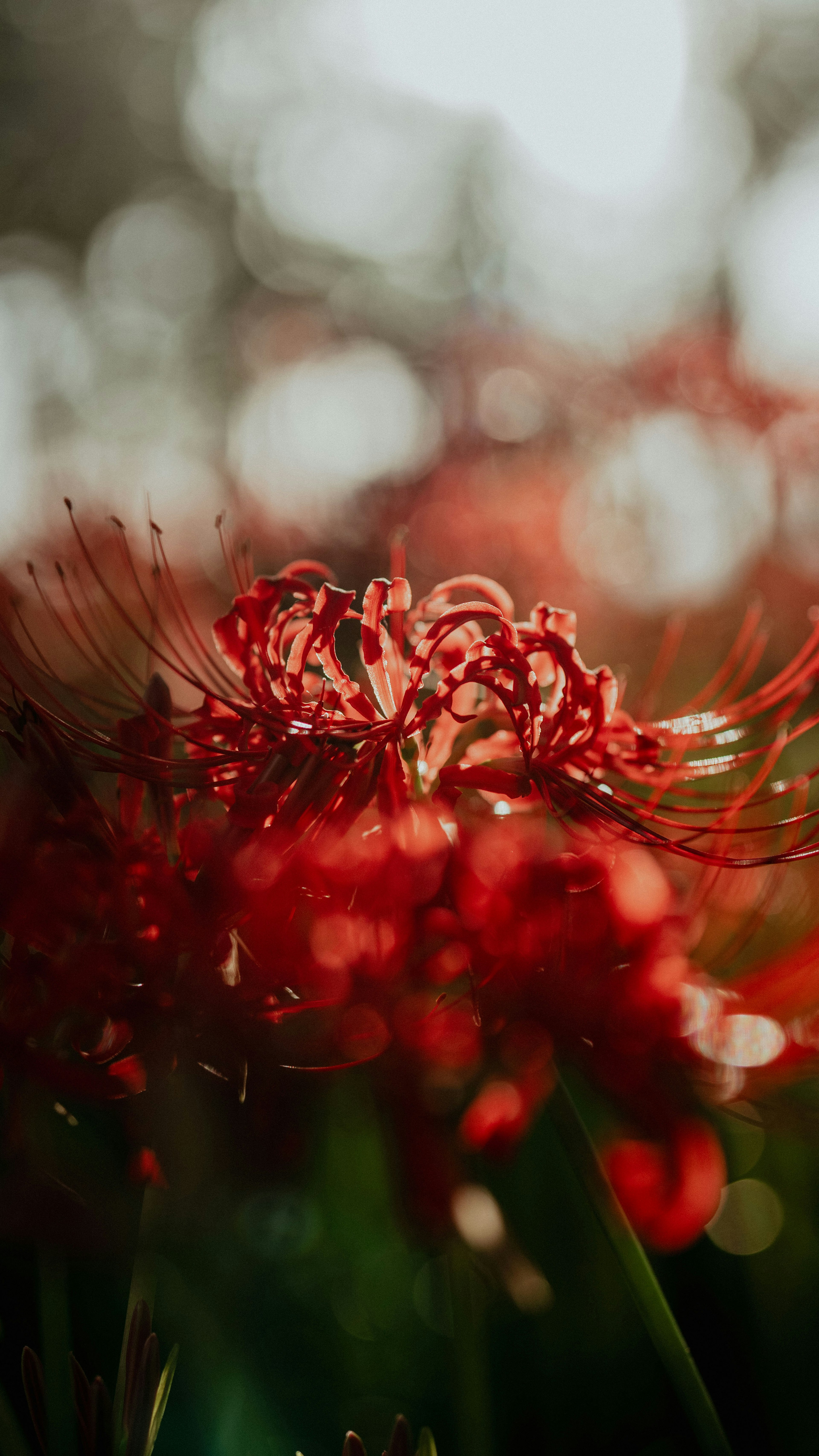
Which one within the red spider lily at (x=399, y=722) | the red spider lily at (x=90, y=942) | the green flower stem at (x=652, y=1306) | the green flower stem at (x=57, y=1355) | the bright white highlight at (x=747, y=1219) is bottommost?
the bright white highlight at (x=747, y=1219)

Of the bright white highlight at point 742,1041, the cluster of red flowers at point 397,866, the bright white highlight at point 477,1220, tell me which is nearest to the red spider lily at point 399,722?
the cluster of red flowers at point 397,866

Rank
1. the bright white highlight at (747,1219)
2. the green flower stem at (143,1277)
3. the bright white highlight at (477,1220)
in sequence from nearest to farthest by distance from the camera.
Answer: the green flower stem at (143,1277) → the bright white highlight at (477,1220) → the bright white highlight at (747,1219)

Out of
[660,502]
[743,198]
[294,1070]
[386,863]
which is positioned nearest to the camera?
[386,863]

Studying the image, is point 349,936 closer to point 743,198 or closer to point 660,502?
point 660,502

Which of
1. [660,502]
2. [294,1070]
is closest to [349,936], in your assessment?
[294,1070]

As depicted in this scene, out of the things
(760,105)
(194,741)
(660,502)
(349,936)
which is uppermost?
(760,105)

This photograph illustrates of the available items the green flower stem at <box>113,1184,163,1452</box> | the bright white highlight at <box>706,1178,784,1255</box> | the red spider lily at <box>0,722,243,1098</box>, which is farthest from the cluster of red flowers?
the bright white highlight at <box>706,1178,784,1255</box>

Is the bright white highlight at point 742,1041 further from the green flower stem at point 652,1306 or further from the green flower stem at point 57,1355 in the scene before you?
the green flower stem at point 57,1355
